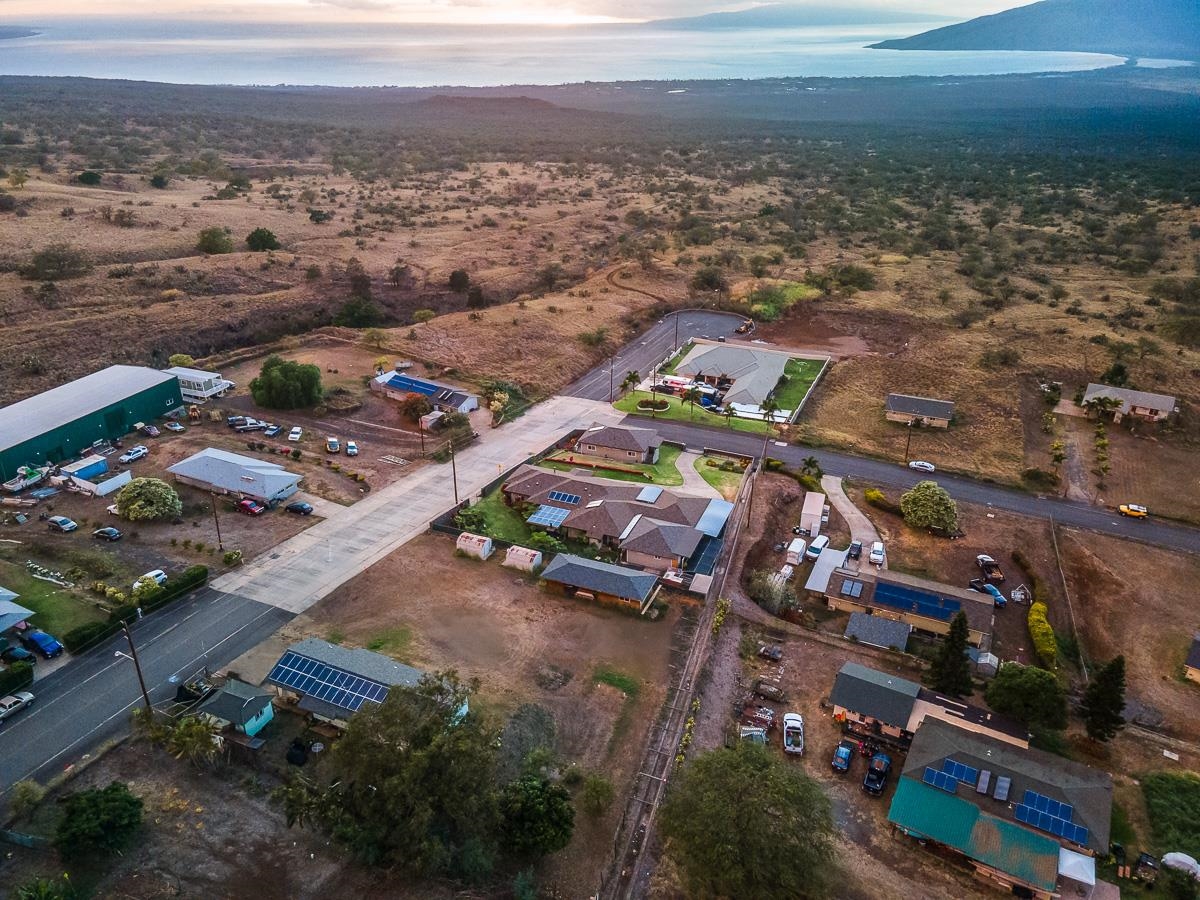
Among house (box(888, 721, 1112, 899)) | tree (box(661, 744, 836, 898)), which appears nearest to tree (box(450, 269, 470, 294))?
house (box(888, 721, 1112, 899))

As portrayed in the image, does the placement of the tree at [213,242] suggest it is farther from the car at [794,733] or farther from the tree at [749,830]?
the tree at [749,830]

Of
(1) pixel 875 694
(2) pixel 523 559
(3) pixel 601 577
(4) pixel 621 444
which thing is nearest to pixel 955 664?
(1) pixel 875 694

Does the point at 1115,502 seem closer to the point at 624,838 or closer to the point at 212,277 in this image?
the point at 624,838

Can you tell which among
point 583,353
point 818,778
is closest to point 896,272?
point 583,353

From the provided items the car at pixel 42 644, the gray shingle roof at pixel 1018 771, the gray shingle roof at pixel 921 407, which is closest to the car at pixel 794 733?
the gray shingle roof at pixel 1018 771

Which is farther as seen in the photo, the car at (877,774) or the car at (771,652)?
the car at (771,652)

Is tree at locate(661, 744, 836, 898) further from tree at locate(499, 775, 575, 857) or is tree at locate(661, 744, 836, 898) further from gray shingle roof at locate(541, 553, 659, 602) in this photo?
gray shingle roof at locate(541, 553, 659, 602)
